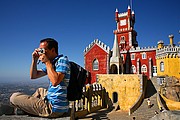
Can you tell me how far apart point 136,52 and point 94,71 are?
8311mm

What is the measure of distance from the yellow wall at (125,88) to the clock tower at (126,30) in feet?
37.6

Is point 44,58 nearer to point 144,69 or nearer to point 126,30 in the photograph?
point 144,69

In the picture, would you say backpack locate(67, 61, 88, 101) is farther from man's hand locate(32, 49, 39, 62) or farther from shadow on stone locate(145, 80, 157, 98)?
shadow on stone locate(145, 80, 157, 98)

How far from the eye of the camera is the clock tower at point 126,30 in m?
34.2

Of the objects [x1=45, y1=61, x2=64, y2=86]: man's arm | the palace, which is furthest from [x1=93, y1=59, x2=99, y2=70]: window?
[x1=45, y1=61, x2=64, y2=86]: man's arm

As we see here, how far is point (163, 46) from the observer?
93.7 ft

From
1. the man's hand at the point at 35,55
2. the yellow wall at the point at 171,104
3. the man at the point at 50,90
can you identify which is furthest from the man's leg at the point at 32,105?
the yellow wall at the point at 171,104

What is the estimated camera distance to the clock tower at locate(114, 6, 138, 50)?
34.2m

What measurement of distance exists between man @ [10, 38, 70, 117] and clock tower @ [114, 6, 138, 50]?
1249 inches

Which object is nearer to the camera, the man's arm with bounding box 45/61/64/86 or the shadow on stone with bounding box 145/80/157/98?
the man's arm with bounding box 45/61/64/86

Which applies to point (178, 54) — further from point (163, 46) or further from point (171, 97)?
point (171, 97)

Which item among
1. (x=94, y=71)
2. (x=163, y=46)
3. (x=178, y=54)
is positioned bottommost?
(x=94, y=71)

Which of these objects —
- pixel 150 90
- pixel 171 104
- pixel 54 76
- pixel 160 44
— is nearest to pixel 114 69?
pixel 150 90

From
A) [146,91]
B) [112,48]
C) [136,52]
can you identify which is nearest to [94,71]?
[112,48]
